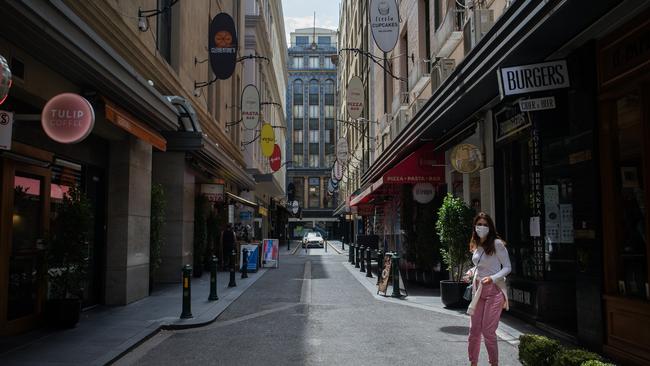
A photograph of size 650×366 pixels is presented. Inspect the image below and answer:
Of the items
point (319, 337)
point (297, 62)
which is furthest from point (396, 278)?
point (297, 62)

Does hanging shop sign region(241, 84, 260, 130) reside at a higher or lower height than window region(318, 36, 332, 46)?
lower

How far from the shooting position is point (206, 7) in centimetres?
2239

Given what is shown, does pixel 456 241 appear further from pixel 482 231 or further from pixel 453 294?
pixel 482 231

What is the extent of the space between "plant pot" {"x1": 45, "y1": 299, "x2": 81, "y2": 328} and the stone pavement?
0.14 meters

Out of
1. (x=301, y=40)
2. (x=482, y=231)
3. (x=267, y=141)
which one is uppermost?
(x=301, y=40)

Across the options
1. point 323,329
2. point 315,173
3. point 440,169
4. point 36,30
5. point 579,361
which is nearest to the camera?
point 579,361

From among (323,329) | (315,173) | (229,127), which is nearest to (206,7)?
(229,127)

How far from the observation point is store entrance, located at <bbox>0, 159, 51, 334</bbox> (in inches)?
346

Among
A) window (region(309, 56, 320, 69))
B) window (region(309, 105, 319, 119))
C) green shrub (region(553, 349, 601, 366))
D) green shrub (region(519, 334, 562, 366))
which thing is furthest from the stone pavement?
window (region(309, 56, 320, 69))

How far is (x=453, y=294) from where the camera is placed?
12031 millimetres

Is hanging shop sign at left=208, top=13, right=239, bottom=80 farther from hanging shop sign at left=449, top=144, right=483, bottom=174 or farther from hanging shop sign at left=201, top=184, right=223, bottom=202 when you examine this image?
hanging shop sign at left=449, top=144, right=483, bottom=174

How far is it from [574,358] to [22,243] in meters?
8.33

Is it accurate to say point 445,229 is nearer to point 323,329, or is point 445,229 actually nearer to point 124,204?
point 323,329

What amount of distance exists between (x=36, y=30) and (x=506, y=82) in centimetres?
617
